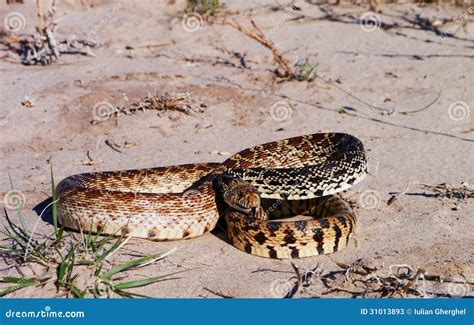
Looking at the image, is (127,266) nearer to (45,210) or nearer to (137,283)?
(137,283)

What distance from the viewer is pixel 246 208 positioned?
22.0 feet

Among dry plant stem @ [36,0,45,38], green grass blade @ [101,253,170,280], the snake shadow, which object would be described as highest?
dry plant stem @ [36,0,45,38]

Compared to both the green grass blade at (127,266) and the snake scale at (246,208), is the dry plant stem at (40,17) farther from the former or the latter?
the green grass blade at (127,266)

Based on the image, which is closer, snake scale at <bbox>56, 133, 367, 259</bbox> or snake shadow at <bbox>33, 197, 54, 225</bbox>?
snake scale at <bbox>56, 133, 367, 259</bbox>

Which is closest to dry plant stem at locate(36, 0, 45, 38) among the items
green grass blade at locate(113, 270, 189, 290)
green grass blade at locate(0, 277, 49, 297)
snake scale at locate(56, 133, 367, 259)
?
snake scale at locate(56, 133, 367, 259)

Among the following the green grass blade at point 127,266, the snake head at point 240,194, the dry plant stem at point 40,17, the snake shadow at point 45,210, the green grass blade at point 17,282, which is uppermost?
the dry plant stem at point 40,17

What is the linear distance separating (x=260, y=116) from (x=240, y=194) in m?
4.05

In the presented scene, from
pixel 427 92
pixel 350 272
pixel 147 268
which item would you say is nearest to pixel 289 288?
pixel 350 272

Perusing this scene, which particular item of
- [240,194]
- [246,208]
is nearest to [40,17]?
[240,194]

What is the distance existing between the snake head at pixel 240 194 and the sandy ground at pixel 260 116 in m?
0.43

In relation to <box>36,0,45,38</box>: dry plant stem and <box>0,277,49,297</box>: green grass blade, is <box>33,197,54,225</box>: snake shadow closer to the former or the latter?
<box>0,277,49,297</box>: green grass blade

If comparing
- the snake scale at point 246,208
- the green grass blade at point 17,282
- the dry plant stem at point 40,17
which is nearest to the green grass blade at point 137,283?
the green grass blade at point 17,282

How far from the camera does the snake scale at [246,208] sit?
6.66 m

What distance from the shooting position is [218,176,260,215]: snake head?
22.0ft
